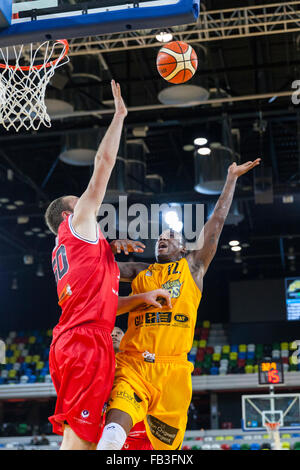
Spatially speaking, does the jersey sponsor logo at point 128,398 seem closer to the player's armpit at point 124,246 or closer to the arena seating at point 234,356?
the player's armpit at point 124,246

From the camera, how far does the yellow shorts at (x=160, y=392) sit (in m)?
4.22

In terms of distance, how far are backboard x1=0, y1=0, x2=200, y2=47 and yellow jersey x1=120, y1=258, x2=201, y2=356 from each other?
5.66 ft

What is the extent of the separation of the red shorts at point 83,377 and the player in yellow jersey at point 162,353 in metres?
0.15

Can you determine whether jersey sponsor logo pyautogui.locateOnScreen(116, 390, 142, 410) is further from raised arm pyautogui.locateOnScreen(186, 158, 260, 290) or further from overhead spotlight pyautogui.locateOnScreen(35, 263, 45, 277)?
overhead spotlight pyautogui.locateOnScreen(35, 263, 45, 277)

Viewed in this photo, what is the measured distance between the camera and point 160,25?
13.9ft

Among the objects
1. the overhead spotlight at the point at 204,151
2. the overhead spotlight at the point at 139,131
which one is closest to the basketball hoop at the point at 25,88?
the overhead spotlight at the point at 139,131

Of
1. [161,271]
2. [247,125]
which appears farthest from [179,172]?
[161,271]

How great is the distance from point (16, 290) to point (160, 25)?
2175 centimetres

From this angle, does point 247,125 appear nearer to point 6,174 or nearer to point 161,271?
point 6,174

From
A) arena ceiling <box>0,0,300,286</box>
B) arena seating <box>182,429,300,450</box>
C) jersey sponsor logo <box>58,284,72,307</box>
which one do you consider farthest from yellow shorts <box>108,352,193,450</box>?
arena seating <box>182,429,300,450</box>

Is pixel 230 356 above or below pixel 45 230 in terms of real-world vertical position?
below

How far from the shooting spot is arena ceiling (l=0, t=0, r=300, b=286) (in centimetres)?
1298

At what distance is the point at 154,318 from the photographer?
14.7 ft

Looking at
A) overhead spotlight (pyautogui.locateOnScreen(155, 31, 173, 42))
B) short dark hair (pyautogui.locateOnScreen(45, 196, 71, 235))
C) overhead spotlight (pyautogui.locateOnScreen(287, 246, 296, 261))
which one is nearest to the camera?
short dark hair (pyautogui.locateOnScreen(45, 196, 71, 235))
